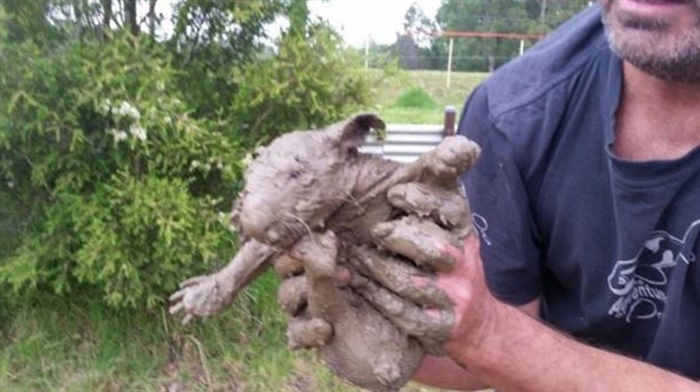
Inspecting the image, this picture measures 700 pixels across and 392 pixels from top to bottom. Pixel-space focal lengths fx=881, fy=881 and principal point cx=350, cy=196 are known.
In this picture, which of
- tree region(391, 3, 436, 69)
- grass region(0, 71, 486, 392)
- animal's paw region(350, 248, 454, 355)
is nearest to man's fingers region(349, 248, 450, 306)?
animal's paw region(350, 248, 454, 355)

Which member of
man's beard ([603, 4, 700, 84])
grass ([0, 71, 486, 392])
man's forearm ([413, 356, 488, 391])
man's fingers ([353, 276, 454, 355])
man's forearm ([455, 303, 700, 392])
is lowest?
grass ([0, 71, 486, 392])

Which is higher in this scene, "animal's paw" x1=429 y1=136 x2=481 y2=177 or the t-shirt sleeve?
"animal's paw" x1=429 y1=136 x2=481 y2=177

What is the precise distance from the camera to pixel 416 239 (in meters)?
1.40

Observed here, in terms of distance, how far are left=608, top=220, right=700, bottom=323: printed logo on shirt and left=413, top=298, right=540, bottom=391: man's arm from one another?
0.75ft

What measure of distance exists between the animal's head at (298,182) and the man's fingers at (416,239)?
0.35ft

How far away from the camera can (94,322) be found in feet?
12.9

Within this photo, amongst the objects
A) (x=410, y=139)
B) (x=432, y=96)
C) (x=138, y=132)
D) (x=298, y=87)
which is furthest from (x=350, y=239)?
(x=432, y=96)

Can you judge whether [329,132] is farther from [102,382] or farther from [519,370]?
[102,382]

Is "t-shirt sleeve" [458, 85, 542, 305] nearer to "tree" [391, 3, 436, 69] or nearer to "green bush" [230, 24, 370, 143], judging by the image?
"green bush" [230, 24, 370, 143]

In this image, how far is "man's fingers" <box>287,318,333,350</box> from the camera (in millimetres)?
1497

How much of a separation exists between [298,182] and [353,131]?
152mm

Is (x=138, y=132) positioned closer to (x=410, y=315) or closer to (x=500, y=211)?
(x=500, y=211)

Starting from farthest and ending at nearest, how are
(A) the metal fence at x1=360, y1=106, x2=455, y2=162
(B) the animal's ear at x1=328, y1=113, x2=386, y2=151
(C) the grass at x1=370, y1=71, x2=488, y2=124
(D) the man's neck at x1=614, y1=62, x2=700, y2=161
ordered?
(C) the grass at x1=370, y1=71, x2=488, y2=124
(A) the metal fence at x1=360, y1=106, x2=455, y2=162
(D) the man's neck at x1=614, y1=62, x2=700, y2=161
(B) the animal's ear at x1=328, y1=113, x2=386, y2=151

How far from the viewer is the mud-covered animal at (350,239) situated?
1.41m
